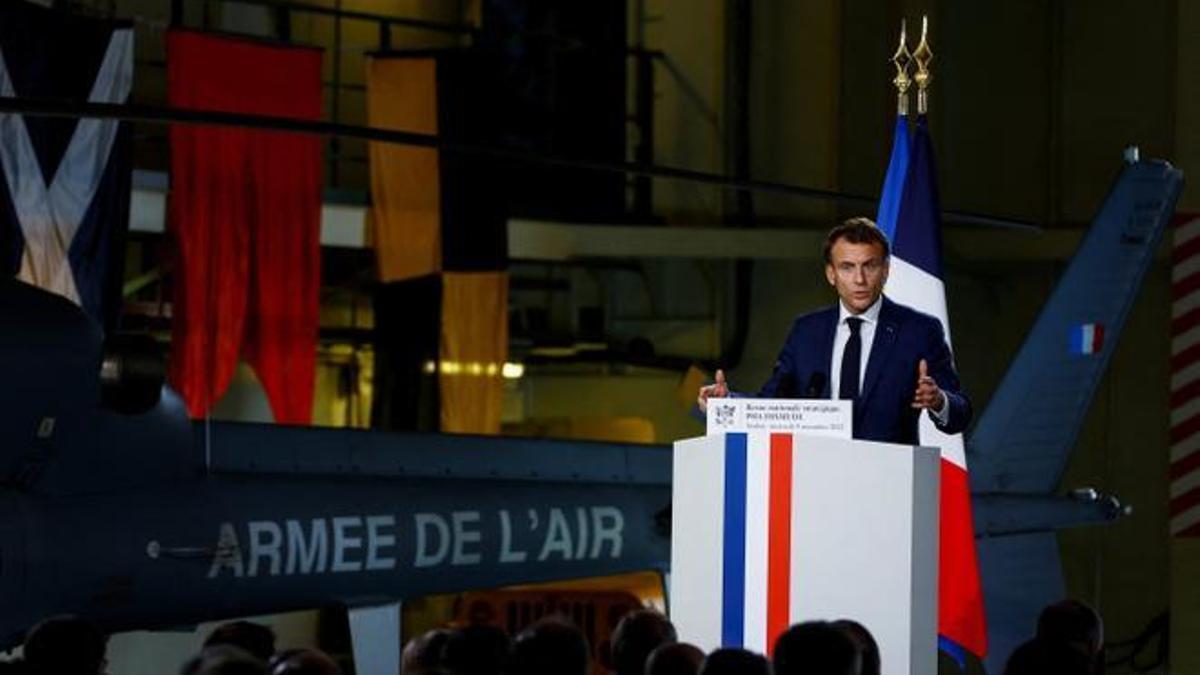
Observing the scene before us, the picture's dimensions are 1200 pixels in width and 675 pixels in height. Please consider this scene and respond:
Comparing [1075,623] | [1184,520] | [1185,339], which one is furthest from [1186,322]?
[1075,623]

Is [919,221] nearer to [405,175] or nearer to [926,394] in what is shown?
[926,394]

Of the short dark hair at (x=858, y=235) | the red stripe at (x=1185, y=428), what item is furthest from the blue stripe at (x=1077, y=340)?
the short dark hair at (x=858, y=235)

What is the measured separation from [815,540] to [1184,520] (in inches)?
311

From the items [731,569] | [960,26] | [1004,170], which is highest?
[960,26]

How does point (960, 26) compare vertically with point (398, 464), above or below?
above

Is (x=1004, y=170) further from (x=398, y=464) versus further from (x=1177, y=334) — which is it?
(x=398, y=464)

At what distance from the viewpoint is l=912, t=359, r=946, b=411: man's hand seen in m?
5.16

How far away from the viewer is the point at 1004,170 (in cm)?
1412

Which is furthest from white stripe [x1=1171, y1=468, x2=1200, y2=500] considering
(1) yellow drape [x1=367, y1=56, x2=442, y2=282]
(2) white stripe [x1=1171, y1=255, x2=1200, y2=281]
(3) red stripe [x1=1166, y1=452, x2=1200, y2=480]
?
(1) yellow drape [x1=367, y1=56, x2=442, y2=282]

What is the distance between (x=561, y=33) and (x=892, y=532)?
8.69 meters

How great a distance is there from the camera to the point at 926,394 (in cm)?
516

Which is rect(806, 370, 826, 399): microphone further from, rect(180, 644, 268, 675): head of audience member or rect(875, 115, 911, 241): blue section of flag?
rect(180, 644, 268, 675): head of audience member

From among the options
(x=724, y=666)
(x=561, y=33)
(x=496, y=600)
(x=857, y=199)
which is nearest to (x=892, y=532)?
(x=724, y=666)

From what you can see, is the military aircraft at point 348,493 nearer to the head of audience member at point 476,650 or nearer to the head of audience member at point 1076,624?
the head of audience member at point 1076,624
